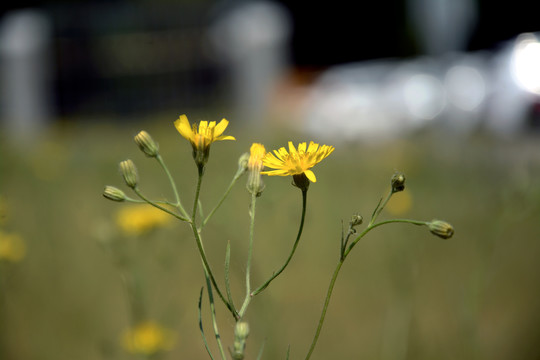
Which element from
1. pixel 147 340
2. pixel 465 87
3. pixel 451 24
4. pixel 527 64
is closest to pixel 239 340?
pixel 147 340

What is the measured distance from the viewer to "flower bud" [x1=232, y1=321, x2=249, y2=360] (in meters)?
0.72

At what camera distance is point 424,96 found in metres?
7.57

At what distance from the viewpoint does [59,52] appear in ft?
32.0

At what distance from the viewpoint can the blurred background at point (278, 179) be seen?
198 centimetres

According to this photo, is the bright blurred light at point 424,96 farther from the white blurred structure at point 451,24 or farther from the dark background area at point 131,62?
the dark background area at point 131,62

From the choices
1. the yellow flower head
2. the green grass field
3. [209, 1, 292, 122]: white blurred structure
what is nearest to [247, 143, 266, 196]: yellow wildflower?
the yellow flower head

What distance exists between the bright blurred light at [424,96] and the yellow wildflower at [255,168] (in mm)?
6681

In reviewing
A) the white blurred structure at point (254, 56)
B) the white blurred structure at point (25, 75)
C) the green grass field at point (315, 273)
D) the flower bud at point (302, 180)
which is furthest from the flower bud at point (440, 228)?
the white blurred structure at point (25, 75)

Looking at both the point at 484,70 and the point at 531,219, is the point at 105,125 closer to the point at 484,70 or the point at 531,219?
the point at 484,70

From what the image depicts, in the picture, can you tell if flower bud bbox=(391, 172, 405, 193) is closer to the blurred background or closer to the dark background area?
the blurred background

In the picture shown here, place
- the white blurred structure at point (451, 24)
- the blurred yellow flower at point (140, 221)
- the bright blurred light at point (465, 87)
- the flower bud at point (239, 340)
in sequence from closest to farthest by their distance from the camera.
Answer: the flower bud at point (239, 340)
the blurred yellow flower at point (140, 221)
the bright blurred light at point (465, 87)
the white blurred structure at point (451, 24)

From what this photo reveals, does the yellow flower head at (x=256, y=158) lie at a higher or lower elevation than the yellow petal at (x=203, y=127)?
lower

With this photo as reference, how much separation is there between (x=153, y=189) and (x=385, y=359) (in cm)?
263

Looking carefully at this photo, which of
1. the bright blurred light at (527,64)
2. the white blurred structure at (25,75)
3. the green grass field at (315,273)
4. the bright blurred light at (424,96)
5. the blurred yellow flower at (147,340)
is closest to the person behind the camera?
the blurred yellow flower at (147,340)
